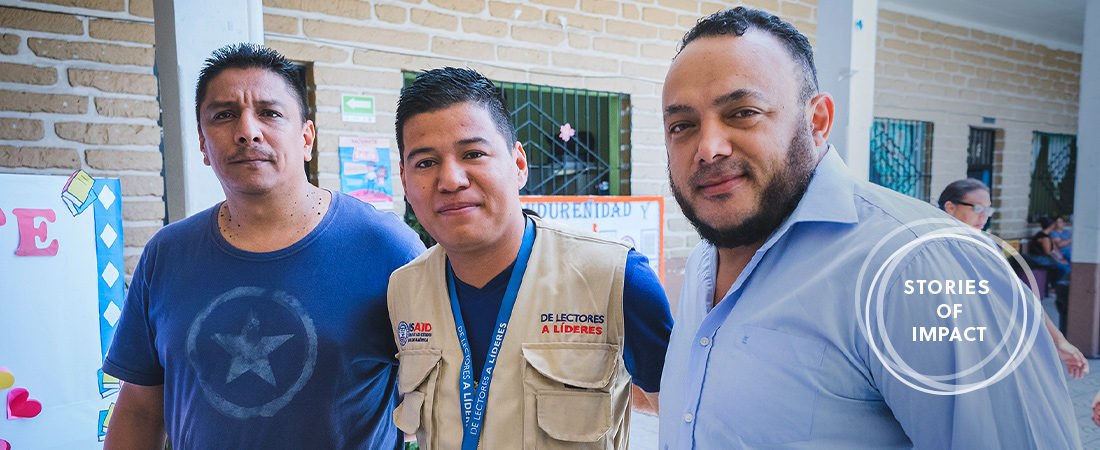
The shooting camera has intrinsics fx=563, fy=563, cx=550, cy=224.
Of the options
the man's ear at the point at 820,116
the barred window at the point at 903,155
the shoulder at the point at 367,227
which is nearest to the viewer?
the man's ear at the point at 820,116

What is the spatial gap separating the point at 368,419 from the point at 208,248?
769 millimetres

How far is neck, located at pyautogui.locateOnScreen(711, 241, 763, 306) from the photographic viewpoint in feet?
4.61

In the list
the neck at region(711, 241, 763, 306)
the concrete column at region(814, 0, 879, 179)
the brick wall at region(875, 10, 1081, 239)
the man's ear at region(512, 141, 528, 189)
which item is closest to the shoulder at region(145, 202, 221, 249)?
the man's ear at region(512, 141, 528, 189)

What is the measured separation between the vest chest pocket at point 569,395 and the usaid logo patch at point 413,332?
1.08ft

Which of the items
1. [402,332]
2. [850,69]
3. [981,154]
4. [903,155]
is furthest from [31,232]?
[981,154]

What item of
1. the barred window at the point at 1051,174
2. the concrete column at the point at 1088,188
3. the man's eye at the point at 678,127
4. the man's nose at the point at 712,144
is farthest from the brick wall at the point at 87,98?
the barred window at the point at 1051,174

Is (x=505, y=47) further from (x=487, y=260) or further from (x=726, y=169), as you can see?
(x=726, y=169)

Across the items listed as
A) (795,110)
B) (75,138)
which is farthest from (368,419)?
(75,138)

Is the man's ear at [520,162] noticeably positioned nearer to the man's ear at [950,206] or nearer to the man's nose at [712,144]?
the man's nose at [712,144]

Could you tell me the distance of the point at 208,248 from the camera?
1.85 m

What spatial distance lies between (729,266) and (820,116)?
42 cm

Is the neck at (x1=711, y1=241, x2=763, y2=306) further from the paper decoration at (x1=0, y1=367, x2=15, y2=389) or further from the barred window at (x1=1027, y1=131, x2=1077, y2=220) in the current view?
the barred window at (x1=1027, y1=131, x2=1077, y2=220)

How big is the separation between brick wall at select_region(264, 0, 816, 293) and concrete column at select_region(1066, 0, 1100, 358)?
2.50m

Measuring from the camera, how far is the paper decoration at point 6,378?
2.57 meters
